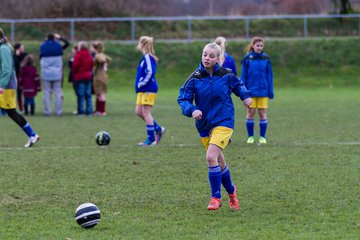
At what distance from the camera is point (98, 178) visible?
10734mm

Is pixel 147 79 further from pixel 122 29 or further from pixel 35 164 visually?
pixel 122 29

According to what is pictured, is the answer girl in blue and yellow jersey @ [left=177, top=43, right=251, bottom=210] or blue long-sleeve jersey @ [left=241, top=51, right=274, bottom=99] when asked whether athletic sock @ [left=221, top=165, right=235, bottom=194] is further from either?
blue long-sleeve jersey @ [left=241, top=51, right=274, bottom=99]

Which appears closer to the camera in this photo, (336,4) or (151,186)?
(151,186)

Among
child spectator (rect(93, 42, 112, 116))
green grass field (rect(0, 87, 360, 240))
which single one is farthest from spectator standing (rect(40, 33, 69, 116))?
green grass field (rect(0, 87, 360, 240))

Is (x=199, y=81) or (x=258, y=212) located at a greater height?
(x=199, y=81)

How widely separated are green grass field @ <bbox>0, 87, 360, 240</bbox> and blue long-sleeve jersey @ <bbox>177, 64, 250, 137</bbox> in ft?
3.05

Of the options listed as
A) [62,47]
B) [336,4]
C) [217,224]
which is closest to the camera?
[217,224]

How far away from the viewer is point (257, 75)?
1445cm

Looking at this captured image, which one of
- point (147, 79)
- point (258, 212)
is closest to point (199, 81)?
point (258, 212)

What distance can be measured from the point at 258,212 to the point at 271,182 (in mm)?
1920

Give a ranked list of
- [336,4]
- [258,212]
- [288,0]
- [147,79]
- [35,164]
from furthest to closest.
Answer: [288,0], [336,4], [147,79], [35,164], [258,212]

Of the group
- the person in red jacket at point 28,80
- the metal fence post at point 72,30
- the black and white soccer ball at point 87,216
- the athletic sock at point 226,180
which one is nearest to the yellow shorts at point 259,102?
the athletic sock at point 226,180

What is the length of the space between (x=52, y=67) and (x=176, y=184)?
1290 centimetres

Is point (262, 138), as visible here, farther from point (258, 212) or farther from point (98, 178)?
point (258, 212)
